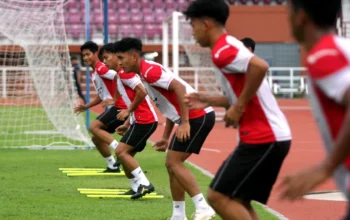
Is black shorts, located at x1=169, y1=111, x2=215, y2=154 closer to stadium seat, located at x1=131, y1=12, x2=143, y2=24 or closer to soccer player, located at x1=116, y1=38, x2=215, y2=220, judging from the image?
soccer player, located at x1=116, y1=38, x2=215, y2=220

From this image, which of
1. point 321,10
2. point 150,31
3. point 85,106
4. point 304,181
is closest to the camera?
point 304,181

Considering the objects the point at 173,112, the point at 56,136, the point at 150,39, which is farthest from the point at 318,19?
the point at 150,39

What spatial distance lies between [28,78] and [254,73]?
1767cm

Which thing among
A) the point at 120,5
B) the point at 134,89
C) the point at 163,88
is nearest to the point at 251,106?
the point at 163,88

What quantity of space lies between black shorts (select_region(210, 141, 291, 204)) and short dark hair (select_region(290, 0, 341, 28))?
90.0 inches

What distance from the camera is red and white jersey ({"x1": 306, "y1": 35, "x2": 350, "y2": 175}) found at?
4242 mm

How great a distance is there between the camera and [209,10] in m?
7.11

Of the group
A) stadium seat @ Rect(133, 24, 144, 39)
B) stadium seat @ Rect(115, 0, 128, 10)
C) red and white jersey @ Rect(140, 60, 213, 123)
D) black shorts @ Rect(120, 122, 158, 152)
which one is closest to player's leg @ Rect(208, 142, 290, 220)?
red and white jersey @ Rect(140, 60, 213, 123)

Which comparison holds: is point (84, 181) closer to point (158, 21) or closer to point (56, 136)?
point (56, 136)

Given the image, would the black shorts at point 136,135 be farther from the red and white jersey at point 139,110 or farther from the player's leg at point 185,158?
the player's leg at point 185,158

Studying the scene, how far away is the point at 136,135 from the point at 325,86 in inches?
302

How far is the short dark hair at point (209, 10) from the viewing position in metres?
7.09

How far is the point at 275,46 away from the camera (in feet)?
142

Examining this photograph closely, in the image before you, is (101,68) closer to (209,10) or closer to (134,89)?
(134,89)
